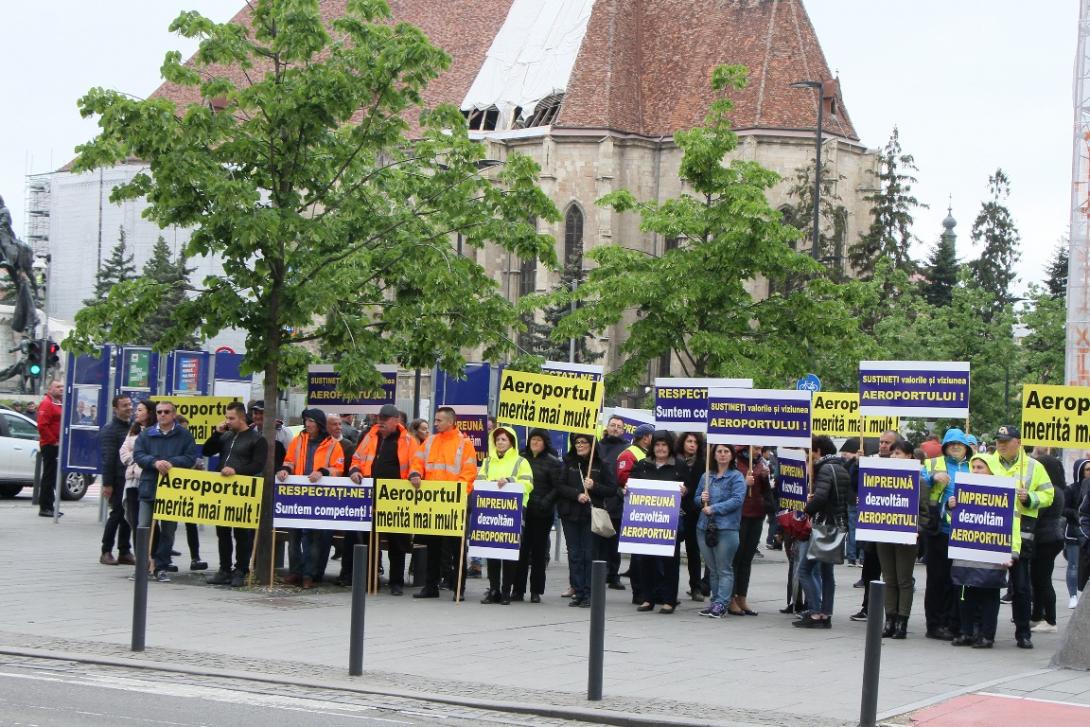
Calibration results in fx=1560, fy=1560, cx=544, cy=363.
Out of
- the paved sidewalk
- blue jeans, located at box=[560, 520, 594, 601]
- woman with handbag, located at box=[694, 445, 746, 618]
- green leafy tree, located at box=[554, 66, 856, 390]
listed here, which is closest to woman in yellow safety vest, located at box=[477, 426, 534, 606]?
the paved sidewalk

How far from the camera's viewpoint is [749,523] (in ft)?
49.7

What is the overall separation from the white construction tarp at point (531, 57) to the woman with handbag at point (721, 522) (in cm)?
5410

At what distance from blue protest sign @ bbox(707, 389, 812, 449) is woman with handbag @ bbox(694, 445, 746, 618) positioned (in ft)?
1.11

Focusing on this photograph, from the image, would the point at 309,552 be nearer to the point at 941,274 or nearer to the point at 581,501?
the point at 581,501

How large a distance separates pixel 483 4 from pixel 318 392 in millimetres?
62083

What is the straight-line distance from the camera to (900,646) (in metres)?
13.4

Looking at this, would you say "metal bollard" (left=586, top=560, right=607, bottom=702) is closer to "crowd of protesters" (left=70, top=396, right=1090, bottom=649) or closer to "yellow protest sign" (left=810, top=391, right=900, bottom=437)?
"crowd of protesters" (left=70, top=396, right=1090, bottom=649)

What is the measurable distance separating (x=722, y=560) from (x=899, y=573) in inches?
66.3

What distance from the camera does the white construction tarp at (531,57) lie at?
2717 inches

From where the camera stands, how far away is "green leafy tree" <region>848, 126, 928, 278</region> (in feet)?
219

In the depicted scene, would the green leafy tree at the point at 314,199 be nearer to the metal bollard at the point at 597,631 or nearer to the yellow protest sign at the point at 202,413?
the yellow protest sign at the point at 202,413

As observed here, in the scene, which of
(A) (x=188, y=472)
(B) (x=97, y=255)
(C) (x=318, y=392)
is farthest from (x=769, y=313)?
(B) (x=97, y=255)

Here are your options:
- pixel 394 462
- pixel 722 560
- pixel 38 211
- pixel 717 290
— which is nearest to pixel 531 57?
pixel 38 211

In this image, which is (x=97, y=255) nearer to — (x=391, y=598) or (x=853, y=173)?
(x=853, y=173)
